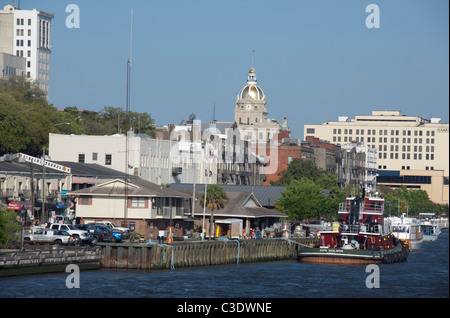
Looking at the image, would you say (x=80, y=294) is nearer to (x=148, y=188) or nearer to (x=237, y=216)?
(x=148, y=188)

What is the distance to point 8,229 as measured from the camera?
74625 mm

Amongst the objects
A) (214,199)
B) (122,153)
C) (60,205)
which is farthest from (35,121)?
(214,199)

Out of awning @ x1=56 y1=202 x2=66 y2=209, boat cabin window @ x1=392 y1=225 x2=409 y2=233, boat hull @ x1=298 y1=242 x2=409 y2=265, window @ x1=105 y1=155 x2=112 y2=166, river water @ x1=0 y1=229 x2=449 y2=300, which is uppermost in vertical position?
window @ x1=105 y1=155 x2=112 y2=166

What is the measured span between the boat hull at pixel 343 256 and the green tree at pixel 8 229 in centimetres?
2856

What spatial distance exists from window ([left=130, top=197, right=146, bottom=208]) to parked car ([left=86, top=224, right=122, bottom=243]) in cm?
1401

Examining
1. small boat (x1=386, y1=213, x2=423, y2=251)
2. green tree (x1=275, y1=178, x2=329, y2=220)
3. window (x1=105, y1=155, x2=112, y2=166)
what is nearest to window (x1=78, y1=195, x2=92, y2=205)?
window (x1=105, y1=155, x2=112, y2=166)

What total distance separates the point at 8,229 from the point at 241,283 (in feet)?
62.1

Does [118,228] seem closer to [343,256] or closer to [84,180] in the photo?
[343,256]

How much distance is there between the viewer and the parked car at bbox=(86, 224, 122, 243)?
82.2 meters

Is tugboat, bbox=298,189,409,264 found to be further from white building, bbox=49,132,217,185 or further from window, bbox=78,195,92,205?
white building, bbox=49,132,217,185

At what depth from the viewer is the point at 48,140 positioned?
472 feet
